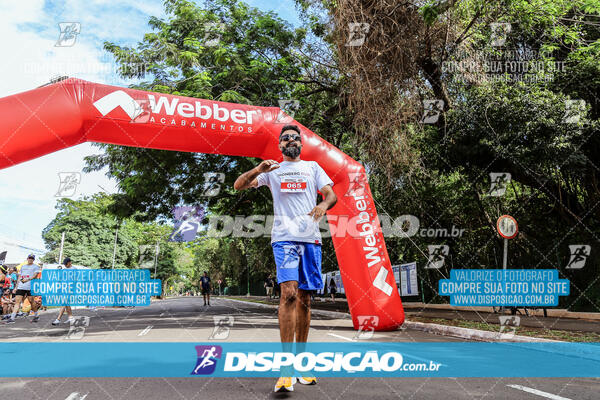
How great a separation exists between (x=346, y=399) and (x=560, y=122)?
10.0m

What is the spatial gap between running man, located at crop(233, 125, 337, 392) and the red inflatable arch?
421 centimetres

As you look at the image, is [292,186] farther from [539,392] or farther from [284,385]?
[539,392]

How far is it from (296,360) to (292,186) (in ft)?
4.83

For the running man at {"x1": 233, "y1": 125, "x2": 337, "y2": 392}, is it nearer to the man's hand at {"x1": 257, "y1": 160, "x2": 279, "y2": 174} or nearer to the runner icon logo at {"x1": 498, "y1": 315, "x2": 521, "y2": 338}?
the man's hand at {"x1": 257, "y1": 160, "x2": 279, "y2": 174}

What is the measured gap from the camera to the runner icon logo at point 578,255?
486 inches

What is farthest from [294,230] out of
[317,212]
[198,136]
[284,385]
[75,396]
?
[198,136]

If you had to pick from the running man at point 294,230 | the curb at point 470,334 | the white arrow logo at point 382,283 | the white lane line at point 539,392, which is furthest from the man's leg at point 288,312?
the curb at point 470,334

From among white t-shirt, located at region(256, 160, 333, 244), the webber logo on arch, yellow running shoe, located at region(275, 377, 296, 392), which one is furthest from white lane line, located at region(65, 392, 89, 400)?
the webber logo on arch

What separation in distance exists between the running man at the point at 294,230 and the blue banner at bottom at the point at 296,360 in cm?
27

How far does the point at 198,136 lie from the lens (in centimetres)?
817

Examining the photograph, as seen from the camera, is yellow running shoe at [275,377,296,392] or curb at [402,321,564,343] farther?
curb at [402,321,564,343]

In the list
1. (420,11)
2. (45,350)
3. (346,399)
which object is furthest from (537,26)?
(45,350)

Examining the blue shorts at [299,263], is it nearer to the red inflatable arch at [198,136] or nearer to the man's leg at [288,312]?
the man's leg at [288,312]

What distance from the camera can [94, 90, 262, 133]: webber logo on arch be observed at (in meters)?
7.48
